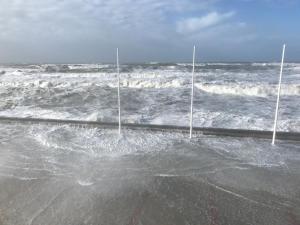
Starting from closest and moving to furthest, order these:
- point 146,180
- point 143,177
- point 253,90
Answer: point 146,180 → point 143,177 → point 253,90

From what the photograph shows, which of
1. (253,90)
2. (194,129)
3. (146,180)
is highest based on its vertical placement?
(253,90)

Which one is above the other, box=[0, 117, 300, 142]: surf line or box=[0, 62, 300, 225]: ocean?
box=[0, 117, 300, 142]: surf line

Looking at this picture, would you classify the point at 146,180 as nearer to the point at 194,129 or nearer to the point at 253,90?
the point at 194,129

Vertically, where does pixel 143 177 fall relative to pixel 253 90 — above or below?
below

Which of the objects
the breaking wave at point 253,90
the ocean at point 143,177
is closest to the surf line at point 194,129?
the ocean at point 143,177

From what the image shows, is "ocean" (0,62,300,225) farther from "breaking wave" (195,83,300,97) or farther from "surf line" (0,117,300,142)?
"breaking wave" (195,83,300,97)

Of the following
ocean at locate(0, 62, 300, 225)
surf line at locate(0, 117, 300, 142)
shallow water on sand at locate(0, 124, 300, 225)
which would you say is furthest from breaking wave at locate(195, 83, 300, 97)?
shallow water on sand at locate(0, 124, 300, 225)

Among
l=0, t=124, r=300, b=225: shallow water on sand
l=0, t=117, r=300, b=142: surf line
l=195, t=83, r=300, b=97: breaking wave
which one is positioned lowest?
l=0, t=124, r=300, b=225: shallow water on sand

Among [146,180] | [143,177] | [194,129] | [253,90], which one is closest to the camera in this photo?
[146,180]

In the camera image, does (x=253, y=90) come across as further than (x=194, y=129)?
Yes

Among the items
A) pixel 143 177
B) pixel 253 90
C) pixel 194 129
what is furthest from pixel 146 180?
pixel 253 90

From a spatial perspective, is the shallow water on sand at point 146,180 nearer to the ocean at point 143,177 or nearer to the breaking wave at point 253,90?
the ocean at point 143,177

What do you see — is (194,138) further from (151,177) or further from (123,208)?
(123,208)

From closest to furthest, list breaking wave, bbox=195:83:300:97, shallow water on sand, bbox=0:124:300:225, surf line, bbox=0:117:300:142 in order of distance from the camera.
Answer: shallow water on sand, bbox=0:124:300:225
surf line, bbox=0:117:300:142
breaking wave, bbox=195:83:300:97
